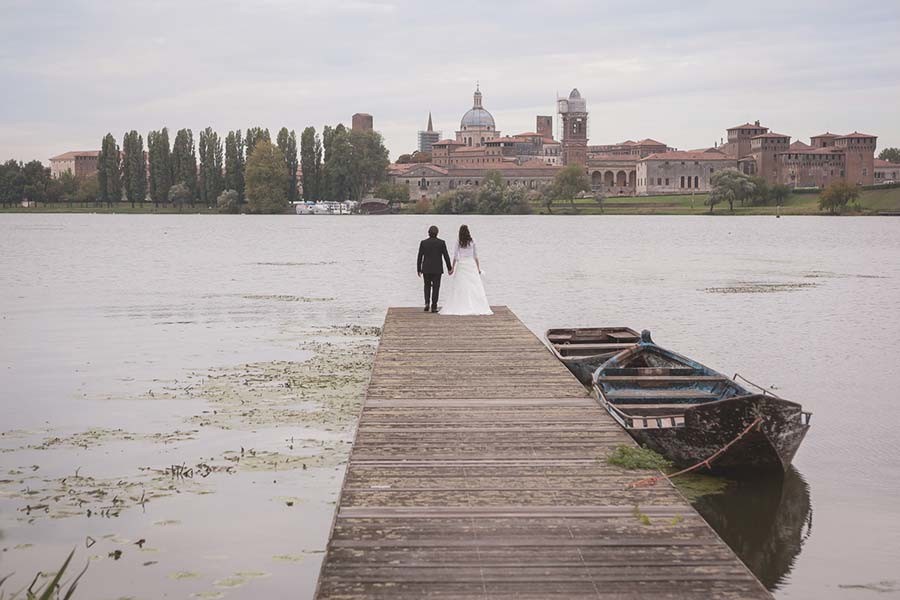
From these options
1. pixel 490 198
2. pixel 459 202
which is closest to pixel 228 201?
pixel 459 202

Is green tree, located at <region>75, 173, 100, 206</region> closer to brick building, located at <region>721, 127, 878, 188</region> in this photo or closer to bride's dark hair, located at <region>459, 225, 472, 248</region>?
brick building, located at <region>721, 127, 878, 188</region>

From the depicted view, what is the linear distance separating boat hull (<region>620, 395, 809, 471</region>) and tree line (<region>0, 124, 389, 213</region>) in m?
132

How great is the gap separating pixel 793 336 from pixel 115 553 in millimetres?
21255

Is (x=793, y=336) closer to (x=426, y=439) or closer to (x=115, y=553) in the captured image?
(x=426, y=439)

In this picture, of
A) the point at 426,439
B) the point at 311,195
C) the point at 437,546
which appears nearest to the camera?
the point at 437,546

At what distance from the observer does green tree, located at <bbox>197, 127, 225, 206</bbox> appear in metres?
143

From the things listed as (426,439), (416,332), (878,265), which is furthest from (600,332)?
(878,265)

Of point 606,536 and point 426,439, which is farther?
point 426,439

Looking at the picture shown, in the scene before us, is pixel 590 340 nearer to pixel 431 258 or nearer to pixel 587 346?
pixel 587 346

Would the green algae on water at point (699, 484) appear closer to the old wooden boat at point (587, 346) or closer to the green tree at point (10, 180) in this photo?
the old wooden boat at point (587, 346)

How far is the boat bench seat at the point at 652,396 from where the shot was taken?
46.0ft

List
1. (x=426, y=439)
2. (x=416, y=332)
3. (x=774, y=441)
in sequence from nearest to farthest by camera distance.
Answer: (x=426, y=439)
(x=774, y=441)
(x=416, y=332)

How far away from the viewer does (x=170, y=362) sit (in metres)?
21.6

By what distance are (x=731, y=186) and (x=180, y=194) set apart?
247 ft
